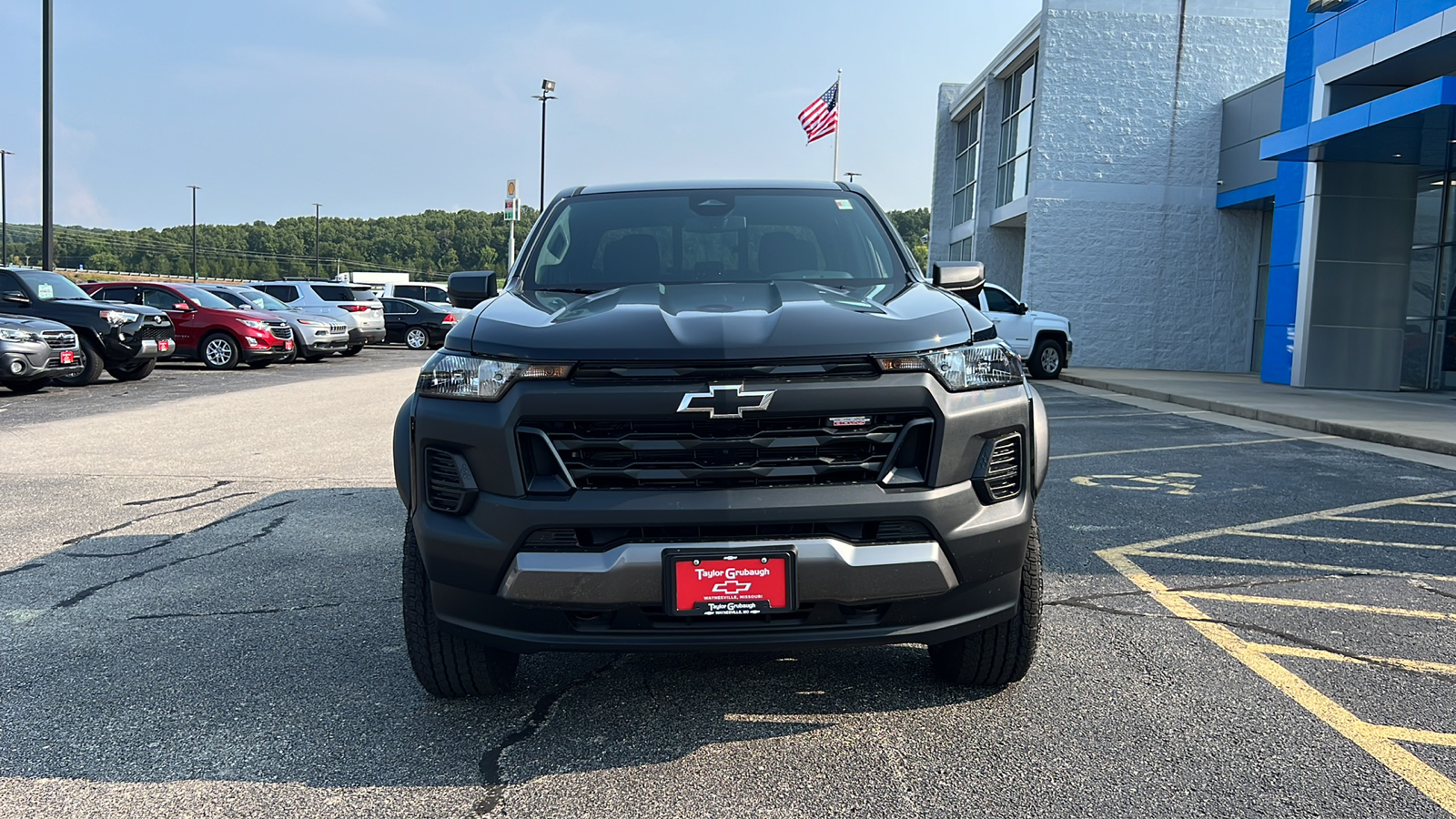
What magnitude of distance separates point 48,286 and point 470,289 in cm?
1415

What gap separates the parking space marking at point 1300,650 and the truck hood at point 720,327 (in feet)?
5.22

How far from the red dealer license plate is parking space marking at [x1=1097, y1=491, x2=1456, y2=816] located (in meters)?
1.72

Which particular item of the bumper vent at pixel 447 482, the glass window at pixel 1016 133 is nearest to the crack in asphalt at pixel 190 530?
the bumper vent at pixel 447 482

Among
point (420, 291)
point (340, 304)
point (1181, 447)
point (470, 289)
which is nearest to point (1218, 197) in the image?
point (1181, 447)

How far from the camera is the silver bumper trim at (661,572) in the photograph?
2756 mm

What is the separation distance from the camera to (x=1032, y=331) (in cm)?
2017

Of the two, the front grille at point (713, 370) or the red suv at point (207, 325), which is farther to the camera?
the red suv at point (207, 325)

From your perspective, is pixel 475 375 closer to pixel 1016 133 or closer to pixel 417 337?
pixel 417 337

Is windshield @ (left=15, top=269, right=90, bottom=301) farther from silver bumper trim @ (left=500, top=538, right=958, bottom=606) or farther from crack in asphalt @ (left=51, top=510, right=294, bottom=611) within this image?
silver bumper trim @ (left=500, top=538, right=958, bottom=606)

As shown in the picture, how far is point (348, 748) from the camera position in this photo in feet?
10.00

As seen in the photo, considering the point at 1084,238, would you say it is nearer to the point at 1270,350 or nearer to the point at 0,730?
the point at 1270,350

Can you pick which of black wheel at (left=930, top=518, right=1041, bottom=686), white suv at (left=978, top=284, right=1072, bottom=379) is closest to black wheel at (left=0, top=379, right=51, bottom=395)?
black wheel at (left=930, top=518, right=1041, bottom=686)

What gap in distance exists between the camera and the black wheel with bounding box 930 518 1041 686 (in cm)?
327

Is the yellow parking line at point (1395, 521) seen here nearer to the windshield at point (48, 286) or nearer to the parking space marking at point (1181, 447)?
the parking space marking at point (1181, 447)
